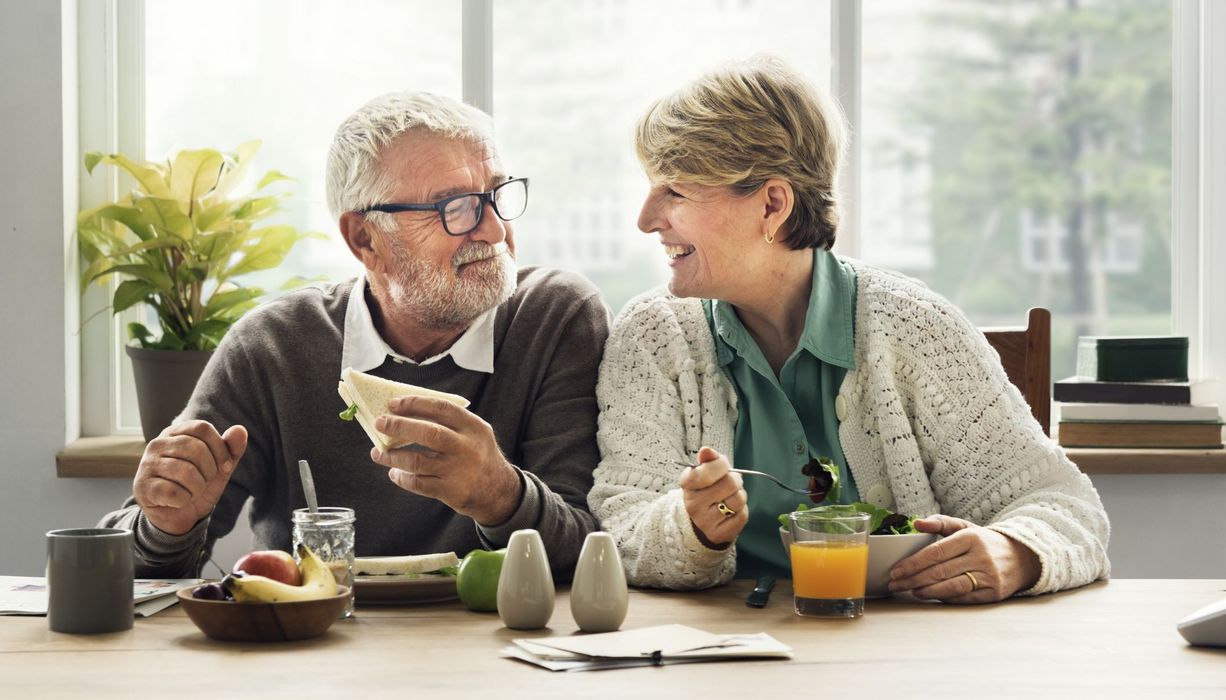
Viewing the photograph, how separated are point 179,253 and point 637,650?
1.79 meters

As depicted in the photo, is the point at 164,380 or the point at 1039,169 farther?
the point at 1039,169

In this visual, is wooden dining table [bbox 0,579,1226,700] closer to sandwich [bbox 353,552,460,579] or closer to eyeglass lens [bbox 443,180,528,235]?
sandwich [bbox 353,552,460,579]

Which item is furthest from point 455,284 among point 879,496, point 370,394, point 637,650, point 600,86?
point 600,86

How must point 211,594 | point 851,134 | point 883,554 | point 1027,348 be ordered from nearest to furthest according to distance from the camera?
point 211,594 → point 883,554 → point 1027,348 → point 851,134

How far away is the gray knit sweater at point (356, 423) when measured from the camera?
2.07m

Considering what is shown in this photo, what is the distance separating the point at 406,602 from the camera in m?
1.70

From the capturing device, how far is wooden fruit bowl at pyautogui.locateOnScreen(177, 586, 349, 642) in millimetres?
1440

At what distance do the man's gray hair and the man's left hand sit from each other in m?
0.61

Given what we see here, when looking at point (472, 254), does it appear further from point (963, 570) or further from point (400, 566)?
point (963, 570)

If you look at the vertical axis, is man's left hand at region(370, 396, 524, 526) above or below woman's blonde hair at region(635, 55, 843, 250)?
below

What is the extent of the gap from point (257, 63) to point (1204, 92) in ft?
7.37

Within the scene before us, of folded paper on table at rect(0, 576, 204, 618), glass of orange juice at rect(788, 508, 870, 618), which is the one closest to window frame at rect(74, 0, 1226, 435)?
folded paper on table at rect(0, 576, 204, 618)

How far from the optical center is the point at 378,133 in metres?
2.14

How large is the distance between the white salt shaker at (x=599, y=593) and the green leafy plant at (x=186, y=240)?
157cm
